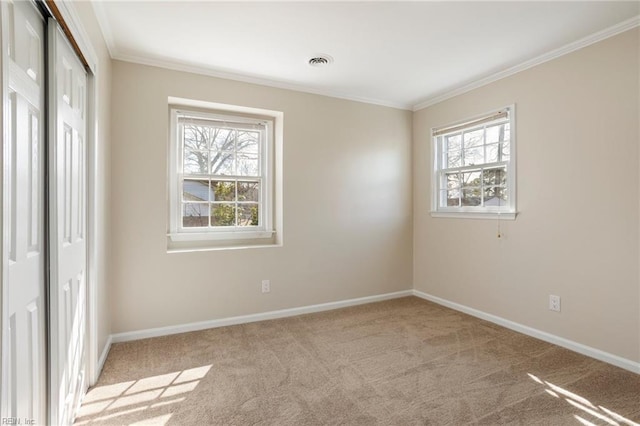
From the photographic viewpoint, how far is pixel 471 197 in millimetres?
3643

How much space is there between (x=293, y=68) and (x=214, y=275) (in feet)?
6.76

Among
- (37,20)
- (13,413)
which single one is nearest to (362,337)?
(13,413)

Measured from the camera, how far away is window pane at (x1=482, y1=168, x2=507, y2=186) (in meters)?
3.29

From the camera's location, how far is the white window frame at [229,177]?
10.5 feet

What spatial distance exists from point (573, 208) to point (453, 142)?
1.49 meters

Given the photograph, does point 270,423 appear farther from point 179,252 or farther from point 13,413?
point 179,252

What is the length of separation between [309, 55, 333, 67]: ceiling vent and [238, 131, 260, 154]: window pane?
0.99 m

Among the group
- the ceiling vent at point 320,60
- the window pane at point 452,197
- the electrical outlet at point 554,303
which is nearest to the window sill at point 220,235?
the ceiling vent at point 320,60

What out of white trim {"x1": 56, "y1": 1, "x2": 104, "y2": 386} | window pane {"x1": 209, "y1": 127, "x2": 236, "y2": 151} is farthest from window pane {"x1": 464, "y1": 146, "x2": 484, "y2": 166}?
white trim {"x1": 56, "y1": 1, "x2": 104, "y2": 386}

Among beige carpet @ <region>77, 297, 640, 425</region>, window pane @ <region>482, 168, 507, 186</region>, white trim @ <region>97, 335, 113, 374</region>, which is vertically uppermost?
window pane @ <region>482, 168, 507, 186</region>

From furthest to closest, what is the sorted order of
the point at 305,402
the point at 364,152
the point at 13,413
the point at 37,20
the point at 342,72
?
the point at 364,152 < the point at 342,72 < the point at 305,402 < the point at 37,20 < the point at 13,413

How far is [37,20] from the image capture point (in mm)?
1423

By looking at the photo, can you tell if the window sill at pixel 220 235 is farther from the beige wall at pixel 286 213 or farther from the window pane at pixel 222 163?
the window pane at pixel 222 163

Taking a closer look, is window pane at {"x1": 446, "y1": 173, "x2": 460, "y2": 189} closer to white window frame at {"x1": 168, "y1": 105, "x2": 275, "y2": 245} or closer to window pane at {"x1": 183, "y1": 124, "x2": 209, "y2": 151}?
white window frame at {"x1": 168, "y1": 105, "x2": 275, "y2": 245}
